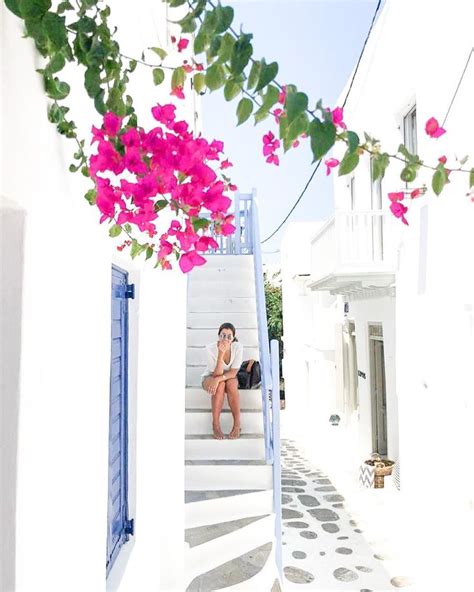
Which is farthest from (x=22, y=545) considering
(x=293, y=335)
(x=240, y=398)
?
(x=293, y=335)

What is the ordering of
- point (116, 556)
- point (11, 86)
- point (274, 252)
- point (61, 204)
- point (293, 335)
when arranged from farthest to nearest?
point (274, 252), point (293, 335), point (116, 556), point (61, 204), point (11, 86)

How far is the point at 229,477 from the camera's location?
17.3ft

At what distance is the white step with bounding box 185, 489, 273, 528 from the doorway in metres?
4.77

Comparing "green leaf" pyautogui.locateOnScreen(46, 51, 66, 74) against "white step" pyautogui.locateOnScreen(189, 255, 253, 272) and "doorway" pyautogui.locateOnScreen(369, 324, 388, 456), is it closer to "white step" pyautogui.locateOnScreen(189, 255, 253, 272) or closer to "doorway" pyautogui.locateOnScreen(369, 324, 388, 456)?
"white step" pyautogui.locateOnScreen(189, 255, 253, 272)

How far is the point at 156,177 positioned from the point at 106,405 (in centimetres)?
108

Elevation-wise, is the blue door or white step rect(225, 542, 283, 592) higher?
the blue door

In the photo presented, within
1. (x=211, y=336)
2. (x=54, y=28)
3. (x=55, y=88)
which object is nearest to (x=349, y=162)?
(x=54, y=28)

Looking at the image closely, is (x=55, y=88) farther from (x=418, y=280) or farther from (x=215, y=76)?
(x=418, y=280)

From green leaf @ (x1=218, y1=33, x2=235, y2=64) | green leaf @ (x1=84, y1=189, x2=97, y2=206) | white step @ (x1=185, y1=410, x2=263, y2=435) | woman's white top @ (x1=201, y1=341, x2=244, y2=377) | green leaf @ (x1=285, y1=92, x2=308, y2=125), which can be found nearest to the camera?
green leaf @ (x1=285, y1=92, x2=308, y2=125)

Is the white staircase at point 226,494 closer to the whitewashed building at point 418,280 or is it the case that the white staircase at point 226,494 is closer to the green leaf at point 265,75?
the whitewashed building at point 418,280

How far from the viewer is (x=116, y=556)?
2.59 m

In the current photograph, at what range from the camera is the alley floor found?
4902 millimetres

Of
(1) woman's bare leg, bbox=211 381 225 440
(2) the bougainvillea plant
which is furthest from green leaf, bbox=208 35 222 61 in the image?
(1) woman's bare leg, bbox=211 381 225 440

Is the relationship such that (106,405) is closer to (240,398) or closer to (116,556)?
(116,556)
